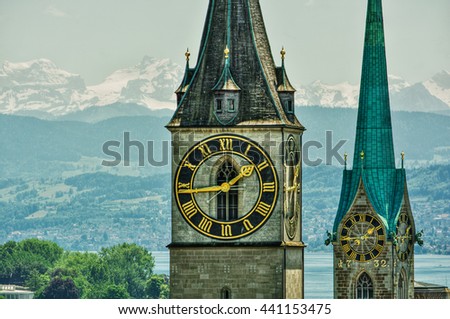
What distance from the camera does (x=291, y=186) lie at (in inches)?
3967

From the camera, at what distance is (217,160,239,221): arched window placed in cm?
10031

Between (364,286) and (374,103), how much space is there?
959 cm

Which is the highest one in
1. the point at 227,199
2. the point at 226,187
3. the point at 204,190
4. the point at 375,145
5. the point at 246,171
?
the point at 375,145

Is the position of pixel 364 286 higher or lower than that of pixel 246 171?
lower

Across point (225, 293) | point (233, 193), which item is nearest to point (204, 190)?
point (233, 193)

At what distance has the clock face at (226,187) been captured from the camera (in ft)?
328

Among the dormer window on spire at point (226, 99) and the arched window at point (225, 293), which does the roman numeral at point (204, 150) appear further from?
the arched window at point (225, 293)

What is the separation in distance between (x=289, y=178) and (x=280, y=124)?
2273 millimetres

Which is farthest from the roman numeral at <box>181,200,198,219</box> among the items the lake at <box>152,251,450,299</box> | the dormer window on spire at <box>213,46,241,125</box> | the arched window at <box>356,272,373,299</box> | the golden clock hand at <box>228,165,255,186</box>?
the lake at <box>152,251,450,299</box>

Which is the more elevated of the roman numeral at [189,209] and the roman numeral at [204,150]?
the roman numeral at [204,150]

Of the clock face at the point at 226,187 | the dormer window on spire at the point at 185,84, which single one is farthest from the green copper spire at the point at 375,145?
the clock face at the point at 226,187

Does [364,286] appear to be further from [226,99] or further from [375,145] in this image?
[226,99]

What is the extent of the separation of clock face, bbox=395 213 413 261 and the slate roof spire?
28.4m

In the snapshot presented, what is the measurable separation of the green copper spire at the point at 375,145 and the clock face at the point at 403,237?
729 millimetres
